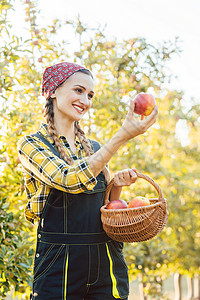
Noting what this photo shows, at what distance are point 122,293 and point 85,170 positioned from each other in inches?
23.4

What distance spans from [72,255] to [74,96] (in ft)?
2.28

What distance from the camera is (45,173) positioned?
1663mm

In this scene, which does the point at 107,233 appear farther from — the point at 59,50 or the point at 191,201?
the point at 191,201

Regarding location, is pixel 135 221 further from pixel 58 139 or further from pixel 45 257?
pixel 58 139

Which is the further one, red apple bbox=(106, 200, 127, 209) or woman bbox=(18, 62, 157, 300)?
red apple bbox=(106, 200, 127, 209)

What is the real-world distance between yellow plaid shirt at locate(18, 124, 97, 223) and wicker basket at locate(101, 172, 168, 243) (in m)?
0.19

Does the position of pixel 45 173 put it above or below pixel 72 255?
above

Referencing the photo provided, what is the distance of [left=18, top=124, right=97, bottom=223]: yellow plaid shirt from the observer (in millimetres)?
1615

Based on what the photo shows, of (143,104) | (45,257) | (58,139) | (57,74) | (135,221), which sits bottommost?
(45,257)

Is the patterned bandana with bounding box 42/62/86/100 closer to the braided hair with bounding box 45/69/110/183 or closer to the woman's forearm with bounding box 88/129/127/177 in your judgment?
the braided hair with bounding box 45/69/110/183

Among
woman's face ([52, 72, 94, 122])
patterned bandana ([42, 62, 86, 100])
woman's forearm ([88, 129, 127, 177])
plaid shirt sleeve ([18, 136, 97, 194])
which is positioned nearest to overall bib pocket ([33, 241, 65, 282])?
plaid shirt sleeve ([18, 136, 97, 194])

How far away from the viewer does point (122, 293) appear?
183 cm

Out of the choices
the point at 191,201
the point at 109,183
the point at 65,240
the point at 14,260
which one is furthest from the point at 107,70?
the point at 191,201

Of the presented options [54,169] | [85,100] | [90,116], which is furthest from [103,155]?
[90,116]
